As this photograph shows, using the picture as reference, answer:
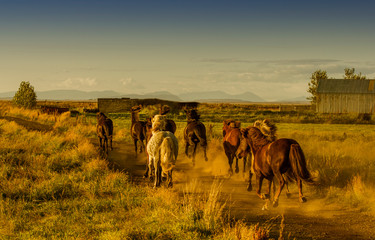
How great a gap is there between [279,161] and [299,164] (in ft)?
1.51

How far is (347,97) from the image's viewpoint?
47.0 m

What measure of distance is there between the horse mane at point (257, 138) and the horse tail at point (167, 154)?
7.93 ft

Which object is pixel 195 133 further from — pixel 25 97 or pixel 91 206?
pixel 25 97

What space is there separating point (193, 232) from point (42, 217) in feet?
12.9

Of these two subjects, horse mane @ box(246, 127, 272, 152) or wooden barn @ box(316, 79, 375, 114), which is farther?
wooden barn @ box(316, 79, 375, 114)

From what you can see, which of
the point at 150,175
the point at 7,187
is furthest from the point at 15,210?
the point at 150,175

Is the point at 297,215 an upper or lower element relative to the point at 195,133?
lower

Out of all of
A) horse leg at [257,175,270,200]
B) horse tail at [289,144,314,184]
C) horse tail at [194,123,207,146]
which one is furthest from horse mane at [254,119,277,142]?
horse tail at [194,123,207,146]

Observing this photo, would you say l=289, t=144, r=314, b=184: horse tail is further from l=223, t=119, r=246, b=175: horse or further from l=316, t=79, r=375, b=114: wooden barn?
l=316, t=79, r=375, b=114: wooden barn

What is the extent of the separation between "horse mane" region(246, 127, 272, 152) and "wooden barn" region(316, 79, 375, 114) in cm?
4179

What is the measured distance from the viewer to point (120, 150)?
62.1ft

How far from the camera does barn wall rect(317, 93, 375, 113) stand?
152 ft

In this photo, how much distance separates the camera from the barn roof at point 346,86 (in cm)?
4703

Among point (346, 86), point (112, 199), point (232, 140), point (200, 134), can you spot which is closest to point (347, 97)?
point (346, 86)
